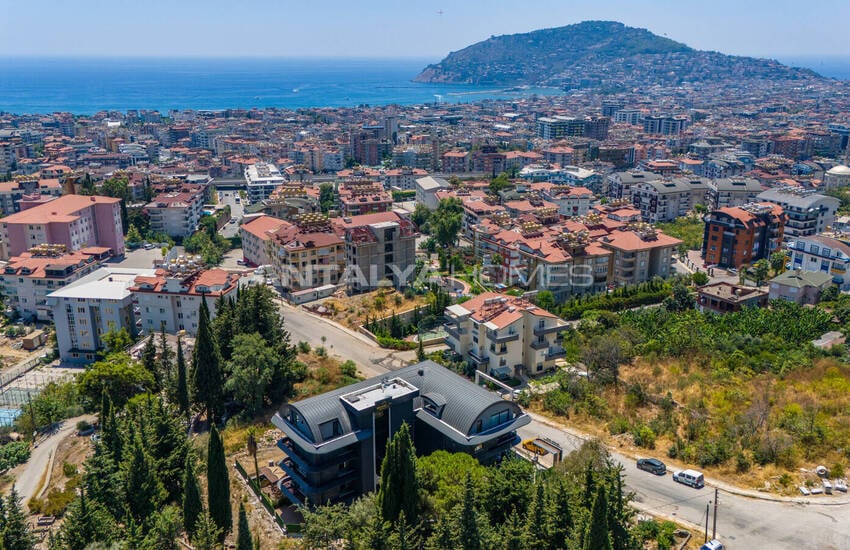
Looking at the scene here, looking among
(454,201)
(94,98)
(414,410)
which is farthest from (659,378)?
(94,98)

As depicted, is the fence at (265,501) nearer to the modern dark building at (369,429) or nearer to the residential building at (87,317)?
the modern dark building at (369,429)

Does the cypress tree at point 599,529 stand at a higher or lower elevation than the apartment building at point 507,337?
higher

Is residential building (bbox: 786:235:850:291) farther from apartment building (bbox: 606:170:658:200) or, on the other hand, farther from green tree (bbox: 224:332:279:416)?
green tree (bbox: 224:332:279:416)

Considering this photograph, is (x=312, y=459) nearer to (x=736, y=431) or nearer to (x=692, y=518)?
(x=692, y=518)

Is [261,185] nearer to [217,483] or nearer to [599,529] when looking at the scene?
[217,483]

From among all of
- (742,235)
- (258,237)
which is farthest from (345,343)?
(742,235)

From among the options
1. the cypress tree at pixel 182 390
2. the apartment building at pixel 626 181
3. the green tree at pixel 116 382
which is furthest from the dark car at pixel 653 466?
the apartment building at pixel 626 181
